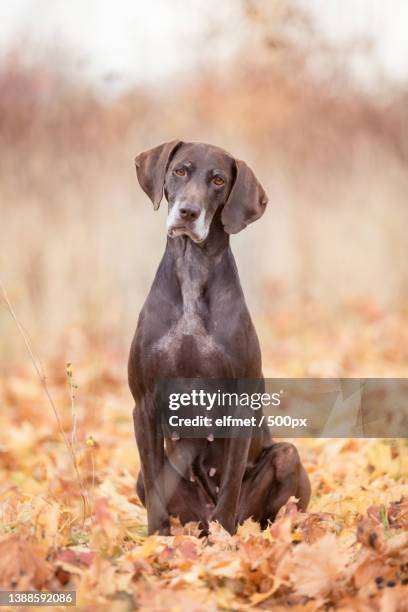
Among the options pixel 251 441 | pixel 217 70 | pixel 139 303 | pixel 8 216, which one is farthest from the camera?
pixel 217 70

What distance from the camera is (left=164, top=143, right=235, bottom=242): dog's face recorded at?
351 centimetres

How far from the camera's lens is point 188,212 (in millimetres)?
3484

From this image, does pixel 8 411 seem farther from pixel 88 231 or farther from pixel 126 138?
pixel 126 138

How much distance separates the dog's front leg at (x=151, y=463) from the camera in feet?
12.1

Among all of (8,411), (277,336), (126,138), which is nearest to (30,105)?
(126,138)

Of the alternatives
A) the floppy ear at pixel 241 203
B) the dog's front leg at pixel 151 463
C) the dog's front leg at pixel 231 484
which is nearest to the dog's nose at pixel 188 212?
the floppy ear at pixel 241 203

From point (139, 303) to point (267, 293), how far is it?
2.13 m

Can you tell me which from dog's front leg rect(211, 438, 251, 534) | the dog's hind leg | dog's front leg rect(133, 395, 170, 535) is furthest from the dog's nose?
the dog's hind leg

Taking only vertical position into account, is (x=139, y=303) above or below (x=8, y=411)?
above

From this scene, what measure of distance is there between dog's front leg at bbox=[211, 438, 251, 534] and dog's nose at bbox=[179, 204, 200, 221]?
36.8 inches

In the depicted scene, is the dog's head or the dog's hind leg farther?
the dog's hind leg

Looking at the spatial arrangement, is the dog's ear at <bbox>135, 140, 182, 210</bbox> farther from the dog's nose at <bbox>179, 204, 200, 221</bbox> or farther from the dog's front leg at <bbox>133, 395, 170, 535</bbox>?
the dog's front leg at <bbox>133, 395, 170, 535</bbox>

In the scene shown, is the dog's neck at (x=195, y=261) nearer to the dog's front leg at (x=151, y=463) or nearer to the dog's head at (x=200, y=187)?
the dog's head at (x=200, y=187)

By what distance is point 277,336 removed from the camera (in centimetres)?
923
